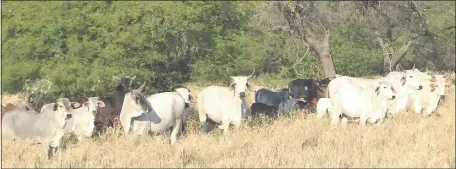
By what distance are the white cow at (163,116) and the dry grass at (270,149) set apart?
14.9 inches

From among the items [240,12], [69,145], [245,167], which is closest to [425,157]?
[245,167]

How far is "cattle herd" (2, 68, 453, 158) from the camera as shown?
1038 cm

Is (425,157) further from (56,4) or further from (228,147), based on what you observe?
(56,4)

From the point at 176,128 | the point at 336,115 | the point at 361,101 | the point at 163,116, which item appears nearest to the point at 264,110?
the point at 336,115

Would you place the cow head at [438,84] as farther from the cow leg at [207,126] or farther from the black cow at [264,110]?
the cow leg at [207,126]

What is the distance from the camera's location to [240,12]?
25.2m

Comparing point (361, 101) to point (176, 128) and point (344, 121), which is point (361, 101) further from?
point (176, 128)

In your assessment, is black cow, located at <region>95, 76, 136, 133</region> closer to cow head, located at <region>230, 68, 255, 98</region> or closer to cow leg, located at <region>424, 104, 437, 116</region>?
cow head, located at <region>230, 68, 255, 98</region>

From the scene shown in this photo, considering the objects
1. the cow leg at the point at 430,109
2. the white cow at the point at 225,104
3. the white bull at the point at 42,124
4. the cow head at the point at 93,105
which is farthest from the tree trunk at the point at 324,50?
the white bull at the point at 42,124

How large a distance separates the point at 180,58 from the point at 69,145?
12268 mm

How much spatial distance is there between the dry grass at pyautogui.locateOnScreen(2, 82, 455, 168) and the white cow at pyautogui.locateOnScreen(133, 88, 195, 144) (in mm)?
379

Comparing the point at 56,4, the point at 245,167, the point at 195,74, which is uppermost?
the point at 56,4

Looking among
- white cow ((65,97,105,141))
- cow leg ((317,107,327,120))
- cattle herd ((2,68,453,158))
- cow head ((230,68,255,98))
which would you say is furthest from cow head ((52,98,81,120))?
cow leg ((317,107,327,120))

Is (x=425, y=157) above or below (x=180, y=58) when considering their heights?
below
